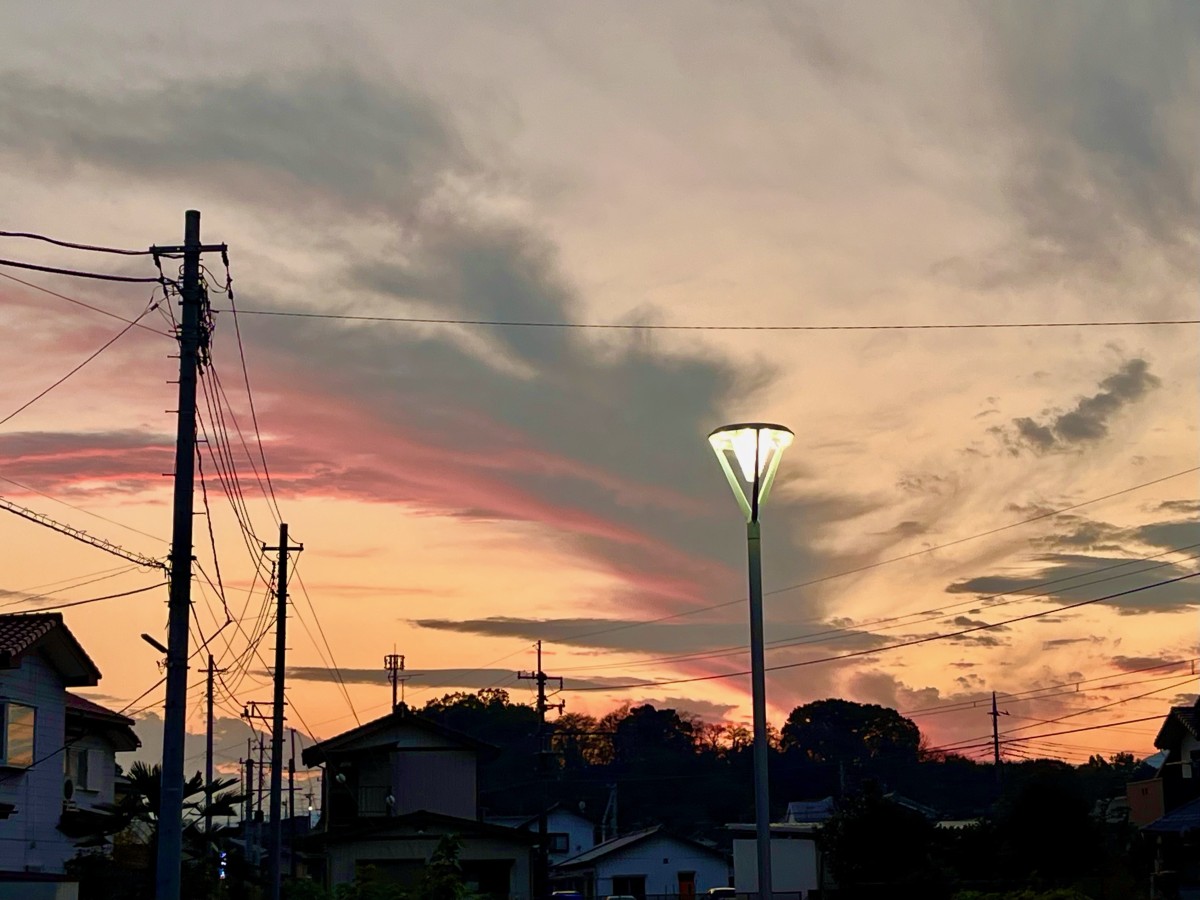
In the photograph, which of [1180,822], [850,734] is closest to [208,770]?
[1180,822]

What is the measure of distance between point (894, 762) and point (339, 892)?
9933 centimetres

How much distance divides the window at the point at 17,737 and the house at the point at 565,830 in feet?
208

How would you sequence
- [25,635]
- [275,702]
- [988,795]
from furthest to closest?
[988,795], [275,702], [25,635]

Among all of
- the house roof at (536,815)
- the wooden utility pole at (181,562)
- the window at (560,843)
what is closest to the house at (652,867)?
the window at (560,843)

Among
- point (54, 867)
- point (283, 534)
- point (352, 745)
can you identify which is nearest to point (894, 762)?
point (352, 745)

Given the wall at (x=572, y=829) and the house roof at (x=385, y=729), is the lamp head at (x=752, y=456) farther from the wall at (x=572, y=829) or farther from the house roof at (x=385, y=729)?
the wall at (x=572, y=829)

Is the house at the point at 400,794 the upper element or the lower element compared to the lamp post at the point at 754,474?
lower

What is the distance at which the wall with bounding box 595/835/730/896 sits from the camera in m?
78.0

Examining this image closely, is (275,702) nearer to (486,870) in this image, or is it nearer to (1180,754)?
(486,870)

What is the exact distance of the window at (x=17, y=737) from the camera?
33.5m

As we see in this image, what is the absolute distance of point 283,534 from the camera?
47.1 meters

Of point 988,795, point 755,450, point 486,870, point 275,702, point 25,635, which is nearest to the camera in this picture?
point 755,450

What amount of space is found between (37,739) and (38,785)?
1.23 metres

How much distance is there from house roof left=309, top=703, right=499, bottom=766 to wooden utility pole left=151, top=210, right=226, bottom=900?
3422 cm
